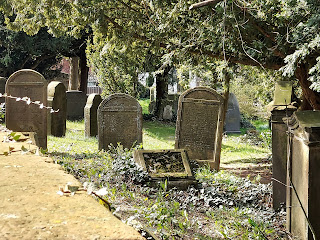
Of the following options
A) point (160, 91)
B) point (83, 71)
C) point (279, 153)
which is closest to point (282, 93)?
point (279, 153)

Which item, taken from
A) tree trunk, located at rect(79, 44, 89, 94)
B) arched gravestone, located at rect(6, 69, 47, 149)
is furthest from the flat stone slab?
tree trunk, located at rect(79, 44, 89, 94)

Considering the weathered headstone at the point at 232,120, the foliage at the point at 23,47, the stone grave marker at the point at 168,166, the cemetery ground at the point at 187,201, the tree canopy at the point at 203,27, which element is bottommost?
the cemetery ground at the point at 187,201

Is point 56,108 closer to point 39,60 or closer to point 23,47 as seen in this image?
point 23,47

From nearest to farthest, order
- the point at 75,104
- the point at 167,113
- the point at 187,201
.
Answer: the point at 187,201 < the point at 75,104 < the point at 167,113

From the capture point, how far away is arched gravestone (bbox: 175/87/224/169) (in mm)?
10141

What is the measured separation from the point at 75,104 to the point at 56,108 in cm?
718

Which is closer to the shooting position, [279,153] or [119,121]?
[279,153]

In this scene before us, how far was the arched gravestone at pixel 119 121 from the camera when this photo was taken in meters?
10.7

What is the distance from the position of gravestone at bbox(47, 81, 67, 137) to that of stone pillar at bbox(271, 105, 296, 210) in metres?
8.43

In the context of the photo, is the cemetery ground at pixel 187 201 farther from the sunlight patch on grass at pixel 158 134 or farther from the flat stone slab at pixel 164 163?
the sunlight patch on grass at pixel 158 134

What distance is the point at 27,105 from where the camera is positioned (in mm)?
10500

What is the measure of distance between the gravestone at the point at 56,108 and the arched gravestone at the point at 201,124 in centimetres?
497

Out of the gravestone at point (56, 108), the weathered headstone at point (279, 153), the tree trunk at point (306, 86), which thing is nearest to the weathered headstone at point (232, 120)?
the gravestone at point (56, 108)

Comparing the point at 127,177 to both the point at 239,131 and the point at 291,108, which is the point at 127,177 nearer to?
the point at 291,108
